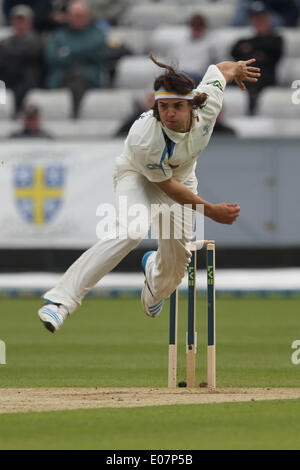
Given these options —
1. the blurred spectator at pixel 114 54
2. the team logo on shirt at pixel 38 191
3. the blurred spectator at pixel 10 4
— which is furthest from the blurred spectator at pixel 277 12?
the team logo on shirt at pixel 38 191

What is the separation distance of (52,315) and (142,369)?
78.5 inches

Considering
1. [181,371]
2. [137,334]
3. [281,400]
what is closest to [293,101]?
[137,334]

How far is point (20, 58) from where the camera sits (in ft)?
56.5

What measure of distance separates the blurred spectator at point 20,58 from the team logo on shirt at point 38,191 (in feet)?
8.38

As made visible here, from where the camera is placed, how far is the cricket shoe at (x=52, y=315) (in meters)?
6.91

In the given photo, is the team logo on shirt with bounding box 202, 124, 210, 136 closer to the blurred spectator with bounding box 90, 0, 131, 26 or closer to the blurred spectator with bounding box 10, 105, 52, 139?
the blurred spectator with bounding box 10, 105, 52, 139

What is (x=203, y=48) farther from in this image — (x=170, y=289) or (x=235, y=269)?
(x=170, y=289)

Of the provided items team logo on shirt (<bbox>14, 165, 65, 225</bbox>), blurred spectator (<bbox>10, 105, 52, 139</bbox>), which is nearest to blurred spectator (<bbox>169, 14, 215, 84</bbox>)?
blurred spectator (<bbox>10, 105, 52, 139</bbox>)

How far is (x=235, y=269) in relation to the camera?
15.5 meters

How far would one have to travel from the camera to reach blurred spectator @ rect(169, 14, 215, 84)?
651 inches

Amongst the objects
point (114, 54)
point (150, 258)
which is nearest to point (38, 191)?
point (114, 54)

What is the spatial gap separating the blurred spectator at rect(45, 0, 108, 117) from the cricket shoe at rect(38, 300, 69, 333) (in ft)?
33.6

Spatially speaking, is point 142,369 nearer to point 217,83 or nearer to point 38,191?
point 217,83
